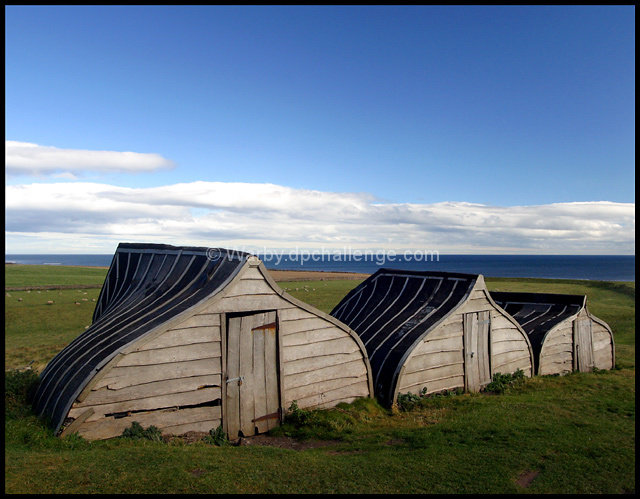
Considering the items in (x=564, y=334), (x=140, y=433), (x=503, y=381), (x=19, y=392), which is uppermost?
(x=19, y=392)

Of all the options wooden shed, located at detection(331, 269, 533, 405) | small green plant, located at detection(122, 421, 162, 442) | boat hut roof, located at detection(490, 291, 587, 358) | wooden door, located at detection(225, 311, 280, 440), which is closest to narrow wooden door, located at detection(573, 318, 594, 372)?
boat hut roof, located at detection(490, 291, 587, 358)

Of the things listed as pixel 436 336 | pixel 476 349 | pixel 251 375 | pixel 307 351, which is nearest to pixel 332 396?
pixel 307 351

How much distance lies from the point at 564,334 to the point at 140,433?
19122mm

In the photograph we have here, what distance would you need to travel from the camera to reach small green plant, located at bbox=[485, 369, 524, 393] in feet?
A: 58.6

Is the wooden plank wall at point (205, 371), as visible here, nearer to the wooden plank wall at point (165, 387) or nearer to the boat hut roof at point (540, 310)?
the wooden plank wall at point (165, 387)

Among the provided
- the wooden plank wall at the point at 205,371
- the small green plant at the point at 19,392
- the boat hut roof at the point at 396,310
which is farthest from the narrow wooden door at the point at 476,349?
the small green plant at the point at 19,392

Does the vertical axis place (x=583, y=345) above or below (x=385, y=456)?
below

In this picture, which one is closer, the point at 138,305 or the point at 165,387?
the point at 165,387

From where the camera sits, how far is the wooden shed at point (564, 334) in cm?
2062

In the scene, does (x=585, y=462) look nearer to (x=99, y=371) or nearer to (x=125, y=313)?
(x=99, y=371)

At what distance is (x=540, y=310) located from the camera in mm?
23188

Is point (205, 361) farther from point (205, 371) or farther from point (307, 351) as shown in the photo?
point (307, 351)

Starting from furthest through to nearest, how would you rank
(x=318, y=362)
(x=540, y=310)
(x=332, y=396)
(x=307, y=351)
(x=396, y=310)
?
(x=540, y=310), (x=396, y=310), (x=332, y=396), (x=318, y=362), (x=307, y=351)

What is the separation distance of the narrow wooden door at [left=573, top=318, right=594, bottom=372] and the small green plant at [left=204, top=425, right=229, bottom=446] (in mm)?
17838
